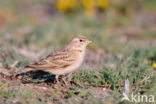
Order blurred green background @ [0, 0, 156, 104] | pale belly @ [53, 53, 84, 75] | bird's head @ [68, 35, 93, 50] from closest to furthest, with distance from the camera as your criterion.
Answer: pale belly @ [53, 53, 84, 75] → blurred green background @ [0, 0, 156, 104] → bird's head @ [68, 35, 93, 50]

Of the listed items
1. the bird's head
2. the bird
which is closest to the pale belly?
the bird

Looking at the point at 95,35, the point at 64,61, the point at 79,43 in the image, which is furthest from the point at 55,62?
the point at 95,35

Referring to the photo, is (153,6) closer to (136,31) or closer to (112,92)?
(136,31)

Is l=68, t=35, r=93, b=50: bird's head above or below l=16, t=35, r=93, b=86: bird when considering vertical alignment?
above

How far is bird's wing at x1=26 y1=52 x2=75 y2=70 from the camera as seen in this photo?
18.8ft

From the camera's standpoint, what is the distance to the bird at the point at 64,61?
5.71 meters

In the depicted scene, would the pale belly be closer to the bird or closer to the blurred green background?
the bird

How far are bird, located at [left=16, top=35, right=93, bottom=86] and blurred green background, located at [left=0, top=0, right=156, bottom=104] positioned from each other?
251 millimetres

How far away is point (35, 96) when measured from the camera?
16.3 feet

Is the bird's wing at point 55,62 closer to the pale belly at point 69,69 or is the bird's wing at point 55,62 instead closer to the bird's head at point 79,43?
the pale belly at point 69,69

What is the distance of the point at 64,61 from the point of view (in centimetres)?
584

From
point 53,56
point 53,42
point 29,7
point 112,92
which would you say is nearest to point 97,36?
point 53,42

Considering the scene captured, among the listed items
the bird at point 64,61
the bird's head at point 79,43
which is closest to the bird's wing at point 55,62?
the bird at point 64,61

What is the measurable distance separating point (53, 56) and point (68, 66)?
38 cm
